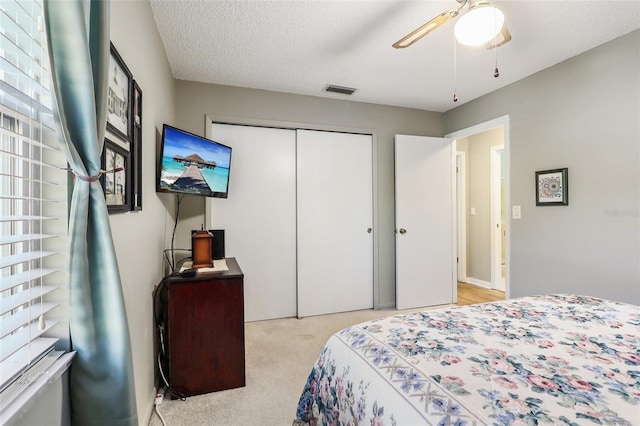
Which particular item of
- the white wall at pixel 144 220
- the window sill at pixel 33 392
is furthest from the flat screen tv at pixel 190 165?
the window sill at pixel 33 392

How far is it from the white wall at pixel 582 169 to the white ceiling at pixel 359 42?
14 centimetres

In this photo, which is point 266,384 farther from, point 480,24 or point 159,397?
point 480,24

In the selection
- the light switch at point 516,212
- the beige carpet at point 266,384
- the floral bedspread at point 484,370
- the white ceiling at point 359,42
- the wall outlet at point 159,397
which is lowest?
the beige carpet at point 266,384

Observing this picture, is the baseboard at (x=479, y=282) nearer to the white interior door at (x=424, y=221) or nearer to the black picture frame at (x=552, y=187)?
the white interior door at (x=424, y=221)

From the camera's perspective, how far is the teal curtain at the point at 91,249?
792 mm

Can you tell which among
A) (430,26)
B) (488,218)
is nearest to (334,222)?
(430,26)

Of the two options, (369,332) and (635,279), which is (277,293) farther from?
(635,279)

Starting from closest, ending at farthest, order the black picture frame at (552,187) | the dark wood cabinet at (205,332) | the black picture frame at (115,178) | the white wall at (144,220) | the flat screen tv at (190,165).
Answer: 1. the black picture frame at (115,178)
2. the white wall at (144,220)
3. the dark wood cabinet at (205,332)
4. the flat screen tv at (190,165)
5. the black picture frame at (552,187)

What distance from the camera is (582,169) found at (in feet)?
8.30

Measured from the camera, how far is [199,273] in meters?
2.03

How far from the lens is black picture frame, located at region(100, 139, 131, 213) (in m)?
1.16

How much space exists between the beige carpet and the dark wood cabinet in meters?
0.10

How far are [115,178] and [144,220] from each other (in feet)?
1.62

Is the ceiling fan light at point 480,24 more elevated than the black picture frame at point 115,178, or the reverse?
the ceiling fan light at point 480,24
